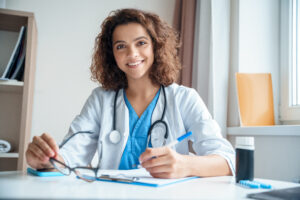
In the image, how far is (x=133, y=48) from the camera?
4.28ft

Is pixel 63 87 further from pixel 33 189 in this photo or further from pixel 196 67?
pixel 33 189

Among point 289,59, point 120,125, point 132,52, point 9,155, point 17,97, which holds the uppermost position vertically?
point 289,59

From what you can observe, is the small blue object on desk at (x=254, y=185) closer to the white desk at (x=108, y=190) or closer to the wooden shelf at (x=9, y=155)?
the white desk at (x=108, y=190)

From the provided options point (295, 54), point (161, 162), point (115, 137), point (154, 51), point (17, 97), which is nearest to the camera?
point (161, 162)

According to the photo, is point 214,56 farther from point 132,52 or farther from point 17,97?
point 17,97

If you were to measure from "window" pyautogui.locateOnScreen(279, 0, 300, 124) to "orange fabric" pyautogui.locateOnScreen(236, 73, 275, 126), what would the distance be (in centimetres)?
13

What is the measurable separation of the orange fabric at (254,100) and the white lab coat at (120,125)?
55 centimetres

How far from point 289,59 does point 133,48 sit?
111cm

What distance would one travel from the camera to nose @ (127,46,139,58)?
1.29 metres

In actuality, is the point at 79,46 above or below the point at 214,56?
above

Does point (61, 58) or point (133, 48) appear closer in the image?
point (133, 48)

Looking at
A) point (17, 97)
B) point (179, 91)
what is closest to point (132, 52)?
point (179, 91)

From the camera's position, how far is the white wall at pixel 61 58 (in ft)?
7.09

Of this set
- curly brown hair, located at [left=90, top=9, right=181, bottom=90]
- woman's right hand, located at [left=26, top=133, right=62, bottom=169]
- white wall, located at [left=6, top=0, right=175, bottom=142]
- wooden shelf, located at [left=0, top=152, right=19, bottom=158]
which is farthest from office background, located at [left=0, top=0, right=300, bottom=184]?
woman's right hand, located at [left=26, top=133, right=62, bottom=169]
